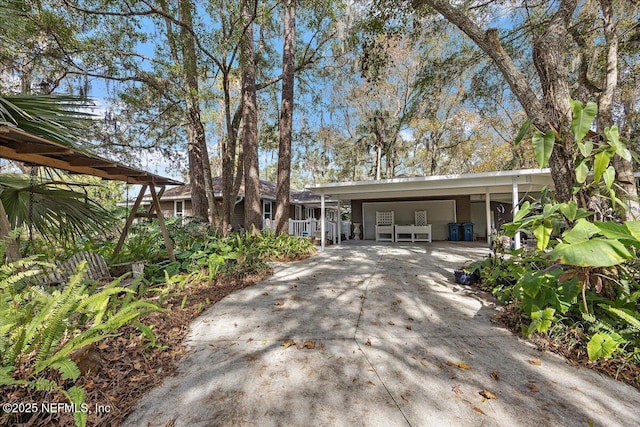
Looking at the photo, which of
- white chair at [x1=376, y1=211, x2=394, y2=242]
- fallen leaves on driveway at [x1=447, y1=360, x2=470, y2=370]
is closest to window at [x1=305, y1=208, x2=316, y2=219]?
white chair at [x1=376, y1=211, x2=394, y2=242]

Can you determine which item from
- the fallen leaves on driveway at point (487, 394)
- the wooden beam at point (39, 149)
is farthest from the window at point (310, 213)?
the fallen leaves on driveway at point (487, 394)

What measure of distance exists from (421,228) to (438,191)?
2027 mm

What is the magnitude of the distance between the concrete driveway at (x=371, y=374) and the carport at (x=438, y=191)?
86.3 inches

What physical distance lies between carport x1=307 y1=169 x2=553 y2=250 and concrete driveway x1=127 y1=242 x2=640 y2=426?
2.19 metres

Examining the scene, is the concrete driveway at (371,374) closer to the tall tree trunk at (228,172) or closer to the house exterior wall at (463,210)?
the tall tree trunk at (228,172)

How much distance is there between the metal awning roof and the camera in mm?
2227

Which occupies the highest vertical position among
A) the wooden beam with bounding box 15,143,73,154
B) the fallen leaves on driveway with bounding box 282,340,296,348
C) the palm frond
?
the wooden beam with bounding box 15,143,73,154

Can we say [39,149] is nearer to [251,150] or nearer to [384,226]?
[251,150]

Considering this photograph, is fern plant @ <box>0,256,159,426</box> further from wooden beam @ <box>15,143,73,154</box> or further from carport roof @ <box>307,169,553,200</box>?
carport roof @ <box>307,169,553,200</box>

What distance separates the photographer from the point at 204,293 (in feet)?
13.8

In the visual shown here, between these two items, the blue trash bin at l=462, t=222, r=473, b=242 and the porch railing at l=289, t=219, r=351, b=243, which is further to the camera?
the blue trash bin at l=462, t=222, r=473, b=242

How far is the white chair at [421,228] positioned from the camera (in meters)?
11.6

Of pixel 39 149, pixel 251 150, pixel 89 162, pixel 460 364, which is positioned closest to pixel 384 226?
pixel 251 150

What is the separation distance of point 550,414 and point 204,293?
159 inches
